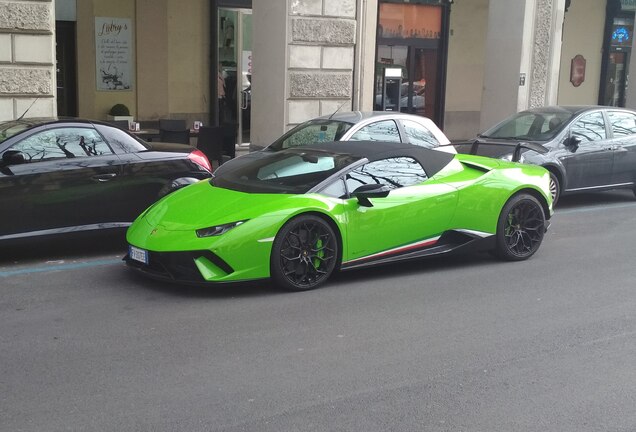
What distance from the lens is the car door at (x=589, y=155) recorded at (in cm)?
1267

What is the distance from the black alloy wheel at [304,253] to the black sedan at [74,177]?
2.64 metres

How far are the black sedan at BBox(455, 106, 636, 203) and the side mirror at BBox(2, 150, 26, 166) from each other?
6788mm

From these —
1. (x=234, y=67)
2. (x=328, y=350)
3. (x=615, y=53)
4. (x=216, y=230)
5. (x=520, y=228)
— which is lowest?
(x=328, y=350)

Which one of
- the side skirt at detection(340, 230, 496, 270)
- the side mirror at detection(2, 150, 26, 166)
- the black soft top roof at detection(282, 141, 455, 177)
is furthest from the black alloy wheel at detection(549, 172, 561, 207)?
the side mirror at detection(2, 150, 26, 166)

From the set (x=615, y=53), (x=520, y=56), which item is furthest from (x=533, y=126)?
(x=615, y=53)

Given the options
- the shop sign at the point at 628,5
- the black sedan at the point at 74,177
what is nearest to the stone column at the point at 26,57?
the black sedan at the point at 74,177

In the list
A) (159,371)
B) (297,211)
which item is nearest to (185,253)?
(297,211)

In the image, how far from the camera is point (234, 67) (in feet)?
62.2

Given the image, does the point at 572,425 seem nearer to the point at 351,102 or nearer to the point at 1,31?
the point at 1,31

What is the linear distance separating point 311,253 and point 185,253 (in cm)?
118

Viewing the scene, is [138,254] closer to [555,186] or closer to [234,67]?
[555,186]

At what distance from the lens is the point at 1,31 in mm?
11852

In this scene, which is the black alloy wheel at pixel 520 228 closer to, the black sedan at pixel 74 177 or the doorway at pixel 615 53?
the black sedan at pixel 74 177

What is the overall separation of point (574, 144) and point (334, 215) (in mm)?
6402
